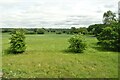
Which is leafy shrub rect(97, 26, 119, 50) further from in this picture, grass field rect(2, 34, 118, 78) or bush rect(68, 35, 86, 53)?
bush rect(68, 35, 86, 53)

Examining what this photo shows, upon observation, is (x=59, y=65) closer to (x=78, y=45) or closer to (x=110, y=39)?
(x=78, y=45)

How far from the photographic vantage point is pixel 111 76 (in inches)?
530

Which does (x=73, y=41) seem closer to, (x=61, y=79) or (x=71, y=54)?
(x=71, y=54)

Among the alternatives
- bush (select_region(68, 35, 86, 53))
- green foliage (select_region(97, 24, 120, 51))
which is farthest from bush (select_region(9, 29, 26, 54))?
green foliage (select_region(97, 24, 120, 51))

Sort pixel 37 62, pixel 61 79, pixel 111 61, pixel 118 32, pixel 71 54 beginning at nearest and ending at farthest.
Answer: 1. pixel 61 79
2. pixel 37 62
3. pixel 111 61
4. pixel 71 54
5. pixel 118 32

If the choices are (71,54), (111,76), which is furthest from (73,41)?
(111,76)

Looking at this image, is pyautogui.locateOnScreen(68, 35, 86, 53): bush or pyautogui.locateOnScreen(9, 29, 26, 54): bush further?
pyautogui.locateOnScreen(68, 35, 86, 53): bush

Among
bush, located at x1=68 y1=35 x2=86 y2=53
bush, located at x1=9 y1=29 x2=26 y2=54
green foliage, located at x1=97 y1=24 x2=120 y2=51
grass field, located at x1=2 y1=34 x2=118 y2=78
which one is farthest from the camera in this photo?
green foliage, located at x1=97 y1=24 x2=120 y2=51

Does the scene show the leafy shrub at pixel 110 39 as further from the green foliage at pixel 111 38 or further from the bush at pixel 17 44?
the bush at pixel 17 44

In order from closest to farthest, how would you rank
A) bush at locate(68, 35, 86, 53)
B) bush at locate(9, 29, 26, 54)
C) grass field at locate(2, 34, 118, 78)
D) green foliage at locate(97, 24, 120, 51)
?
1. grass field at locate(2, 34, 118, 78)
2. bush at locate(9, 29, 26, 54)
3. bush at locate(68, 35, 86, 53)
4. green foliage at locate(97, 24, 120, 51)

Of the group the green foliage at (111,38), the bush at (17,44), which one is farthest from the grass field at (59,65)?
the green foliage at (111,38)

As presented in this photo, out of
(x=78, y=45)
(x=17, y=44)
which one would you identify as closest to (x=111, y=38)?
(x=78, y=45)

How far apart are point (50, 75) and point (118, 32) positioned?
391 inches

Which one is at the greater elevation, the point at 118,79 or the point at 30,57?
the point at 30,57
